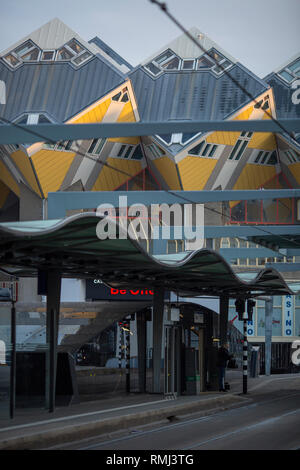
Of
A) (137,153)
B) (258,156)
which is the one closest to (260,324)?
(258,156)

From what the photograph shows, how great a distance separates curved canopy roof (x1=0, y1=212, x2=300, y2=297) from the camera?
17625mm

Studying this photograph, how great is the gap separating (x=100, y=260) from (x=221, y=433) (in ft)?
19.0

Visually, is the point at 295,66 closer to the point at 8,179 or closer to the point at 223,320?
the point at 8,179

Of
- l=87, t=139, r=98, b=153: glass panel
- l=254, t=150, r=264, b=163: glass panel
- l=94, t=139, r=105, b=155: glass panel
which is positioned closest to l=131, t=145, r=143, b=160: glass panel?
l=94, t=139, r=105, b=155: glass panel

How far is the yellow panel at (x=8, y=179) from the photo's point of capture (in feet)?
170

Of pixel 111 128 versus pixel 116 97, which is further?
pixel 116 97

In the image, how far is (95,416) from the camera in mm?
19469

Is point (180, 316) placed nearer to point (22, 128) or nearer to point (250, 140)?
point (22, 128)

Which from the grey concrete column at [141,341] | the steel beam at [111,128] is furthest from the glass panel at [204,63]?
the steel beam at [111,128]

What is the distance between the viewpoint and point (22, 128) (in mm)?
18953

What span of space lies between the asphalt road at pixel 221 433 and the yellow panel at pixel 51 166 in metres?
26.8

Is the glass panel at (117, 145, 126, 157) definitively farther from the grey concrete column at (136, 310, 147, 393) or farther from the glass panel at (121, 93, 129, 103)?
the grey concrete column at (136, 310, 147, 393)

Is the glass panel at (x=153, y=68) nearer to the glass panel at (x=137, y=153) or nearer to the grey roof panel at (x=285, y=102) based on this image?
the glass panel at (x=137, y=153)
